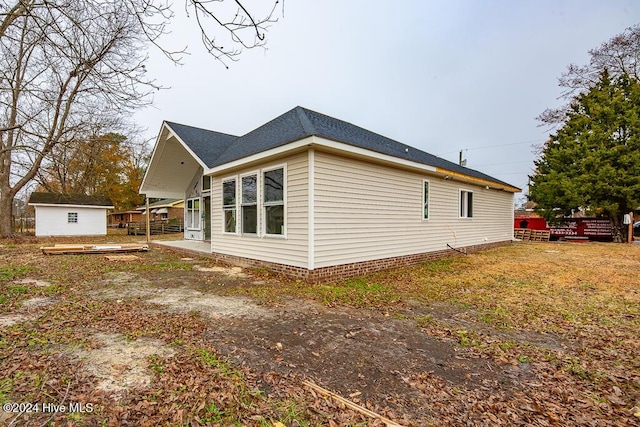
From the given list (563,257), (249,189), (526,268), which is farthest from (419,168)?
(563,257)

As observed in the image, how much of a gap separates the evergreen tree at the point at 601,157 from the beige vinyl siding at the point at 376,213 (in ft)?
29.3

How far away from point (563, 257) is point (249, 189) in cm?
1091

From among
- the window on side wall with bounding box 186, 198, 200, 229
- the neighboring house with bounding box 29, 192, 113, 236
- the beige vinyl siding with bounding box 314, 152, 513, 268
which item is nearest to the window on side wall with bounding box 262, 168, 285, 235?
the beige vinyl siding with bounding box 314, 152, 513, 268

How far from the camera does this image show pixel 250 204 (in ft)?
26.4

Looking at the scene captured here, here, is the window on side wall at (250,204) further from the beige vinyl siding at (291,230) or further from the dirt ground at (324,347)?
the dirt ground at (324,347)

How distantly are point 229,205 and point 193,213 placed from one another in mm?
6234

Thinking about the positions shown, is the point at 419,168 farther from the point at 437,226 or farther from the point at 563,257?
the point at 563,257

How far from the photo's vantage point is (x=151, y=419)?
2.10 m

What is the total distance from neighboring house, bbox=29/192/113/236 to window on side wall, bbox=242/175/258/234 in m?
19.3

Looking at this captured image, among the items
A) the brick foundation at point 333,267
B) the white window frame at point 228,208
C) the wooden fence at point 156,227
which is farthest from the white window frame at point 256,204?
the wooden fence at point 156,227

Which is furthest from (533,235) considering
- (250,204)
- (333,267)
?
(250,204)

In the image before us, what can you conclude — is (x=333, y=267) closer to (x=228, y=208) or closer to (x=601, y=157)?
(x=228, y=208)

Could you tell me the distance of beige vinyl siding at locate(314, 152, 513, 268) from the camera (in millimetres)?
6536

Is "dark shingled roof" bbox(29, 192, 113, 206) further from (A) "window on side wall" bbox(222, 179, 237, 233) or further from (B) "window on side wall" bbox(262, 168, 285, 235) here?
(B) "window on side wall" bbox(262, 168, 285, 235)
